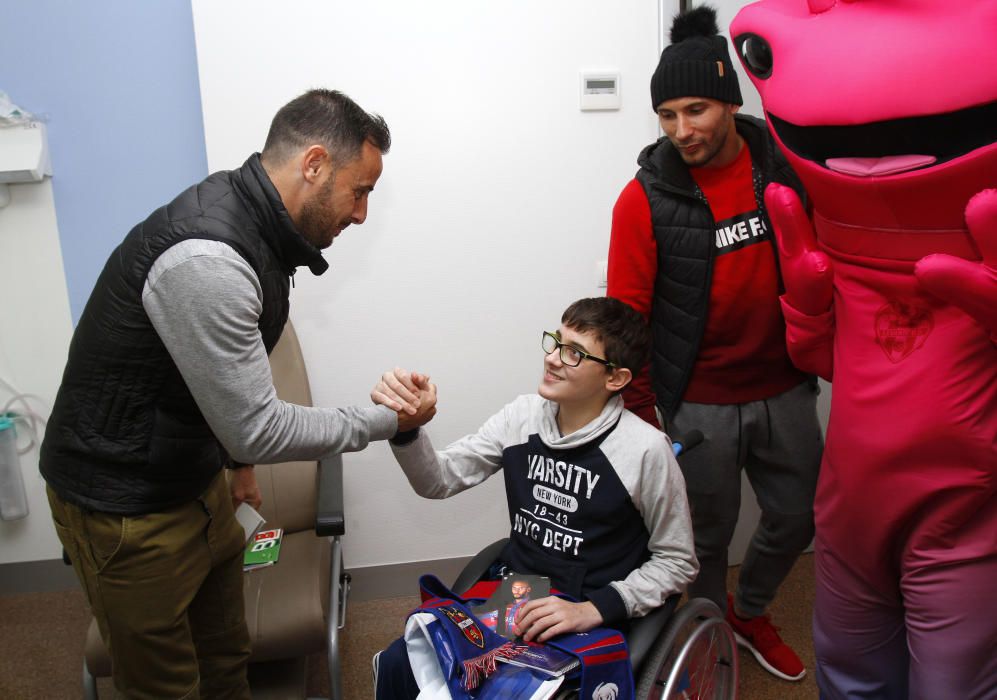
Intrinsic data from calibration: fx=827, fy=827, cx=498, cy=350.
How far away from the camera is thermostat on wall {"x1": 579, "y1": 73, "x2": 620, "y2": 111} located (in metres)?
2.51

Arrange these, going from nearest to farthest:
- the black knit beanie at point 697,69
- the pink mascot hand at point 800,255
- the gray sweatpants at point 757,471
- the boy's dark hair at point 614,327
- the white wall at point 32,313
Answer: the pink mascot hand at point 800,255 → the boy's dark hair at point 614,327 → the black knit beanie at point 697,69 → the gray sweatpants at point 757,471 → the white wall at point 32,313

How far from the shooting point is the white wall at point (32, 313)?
98.6 inches

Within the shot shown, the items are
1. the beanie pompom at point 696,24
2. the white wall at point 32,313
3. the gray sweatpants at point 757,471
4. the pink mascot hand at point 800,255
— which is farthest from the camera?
the white wall at point 32,313

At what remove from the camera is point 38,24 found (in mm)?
2383

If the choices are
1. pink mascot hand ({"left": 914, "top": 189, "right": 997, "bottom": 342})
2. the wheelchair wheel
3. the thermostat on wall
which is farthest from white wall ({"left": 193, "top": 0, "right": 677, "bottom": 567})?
pink mascot hand ({"left": 914, "top": 189, "right": 997, "bottom": 342})

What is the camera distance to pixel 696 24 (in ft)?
6.31

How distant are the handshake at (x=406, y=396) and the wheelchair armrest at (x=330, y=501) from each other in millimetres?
514

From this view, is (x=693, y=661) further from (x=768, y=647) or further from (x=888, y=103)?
(x=888, y=103)

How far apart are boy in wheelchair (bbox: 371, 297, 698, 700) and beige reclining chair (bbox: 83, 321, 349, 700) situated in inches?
18.9

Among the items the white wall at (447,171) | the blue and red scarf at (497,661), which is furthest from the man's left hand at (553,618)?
the white wall at (447,171)

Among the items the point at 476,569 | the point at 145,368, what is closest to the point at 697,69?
the point at 476,569

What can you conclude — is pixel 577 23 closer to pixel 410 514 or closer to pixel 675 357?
pixel 675 357

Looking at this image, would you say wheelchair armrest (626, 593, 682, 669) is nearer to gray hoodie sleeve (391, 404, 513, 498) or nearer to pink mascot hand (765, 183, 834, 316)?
gray hoodie sleeve (391, 404, 513, 498)

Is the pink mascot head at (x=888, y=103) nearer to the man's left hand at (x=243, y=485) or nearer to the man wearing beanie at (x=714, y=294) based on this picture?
the man wearing beanie at (x=714, y=294)
